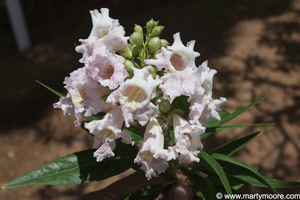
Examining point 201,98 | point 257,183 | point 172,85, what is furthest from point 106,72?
point 257,183

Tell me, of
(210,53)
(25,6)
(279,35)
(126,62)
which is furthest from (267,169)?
(25,6)

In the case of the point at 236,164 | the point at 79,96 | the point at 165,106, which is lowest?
the point at 236,164

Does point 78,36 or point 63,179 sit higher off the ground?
point 78,36

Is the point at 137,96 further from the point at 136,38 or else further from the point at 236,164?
the point at 236,164

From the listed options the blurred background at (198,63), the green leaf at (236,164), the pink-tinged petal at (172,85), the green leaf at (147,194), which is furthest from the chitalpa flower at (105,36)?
the blurred background at (198,63)

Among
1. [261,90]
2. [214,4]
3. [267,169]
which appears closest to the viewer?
[267,169]

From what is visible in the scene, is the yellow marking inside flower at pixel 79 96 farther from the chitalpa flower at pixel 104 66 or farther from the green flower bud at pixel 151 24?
the green flower bud at pixel 151 24

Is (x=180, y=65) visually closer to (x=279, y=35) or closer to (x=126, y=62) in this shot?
(x=126, y=62)
